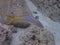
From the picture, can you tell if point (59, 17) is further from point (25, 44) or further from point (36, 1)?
point (25, 44)

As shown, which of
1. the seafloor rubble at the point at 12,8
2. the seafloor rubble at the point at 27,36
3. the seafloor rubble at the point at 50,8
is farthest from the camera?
the seafloor rubble at the point at 50,8

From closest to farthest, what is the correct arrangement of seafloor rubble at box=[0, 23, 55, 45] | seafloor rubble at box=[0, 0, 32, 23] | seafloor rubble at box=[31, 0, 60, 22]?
1. seafloor rubble at box=[0, 23, 55, 45]
2. seafloor rubble at box=[0, 0, 32, 23]
3. seafloor rubble at box=[31, 0, 60, 22]

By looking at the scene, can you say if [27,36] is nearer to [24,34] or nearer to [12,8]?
[24,34]

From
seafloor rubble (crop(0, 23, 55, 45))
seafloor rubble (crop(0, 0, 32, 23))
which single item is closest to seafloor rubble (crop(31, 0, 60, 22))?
seafloor rubble (crop(0, 0, 32, 23))

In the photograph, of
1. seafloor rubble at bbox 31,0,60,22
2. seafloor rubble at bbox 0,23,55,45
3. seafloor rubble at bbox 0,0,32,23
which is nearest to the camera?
seafloor rubble at bbox 0,23,55,45

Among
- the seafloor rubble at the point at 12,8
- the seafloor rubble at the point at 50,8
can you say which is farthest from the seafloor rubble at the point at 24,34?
the seafloor rubble at the point at 50,8

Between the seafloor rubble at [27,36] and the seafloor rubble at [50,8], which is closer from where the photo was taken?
the seafloor rubble at [27,36]

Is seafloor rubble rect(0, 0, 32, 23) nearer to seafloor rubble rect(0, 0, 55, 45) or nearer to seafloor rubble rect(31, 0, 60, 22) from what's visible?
seafloor rubble rect(0, 0, 55, 45)

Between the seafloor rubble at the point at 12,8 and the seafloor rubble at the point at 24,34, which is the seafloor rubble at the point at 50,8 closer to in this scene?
the seafloor rubble at the point at 12,8

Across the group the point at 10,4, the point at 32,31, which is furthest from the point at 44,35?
the point at 10,4
